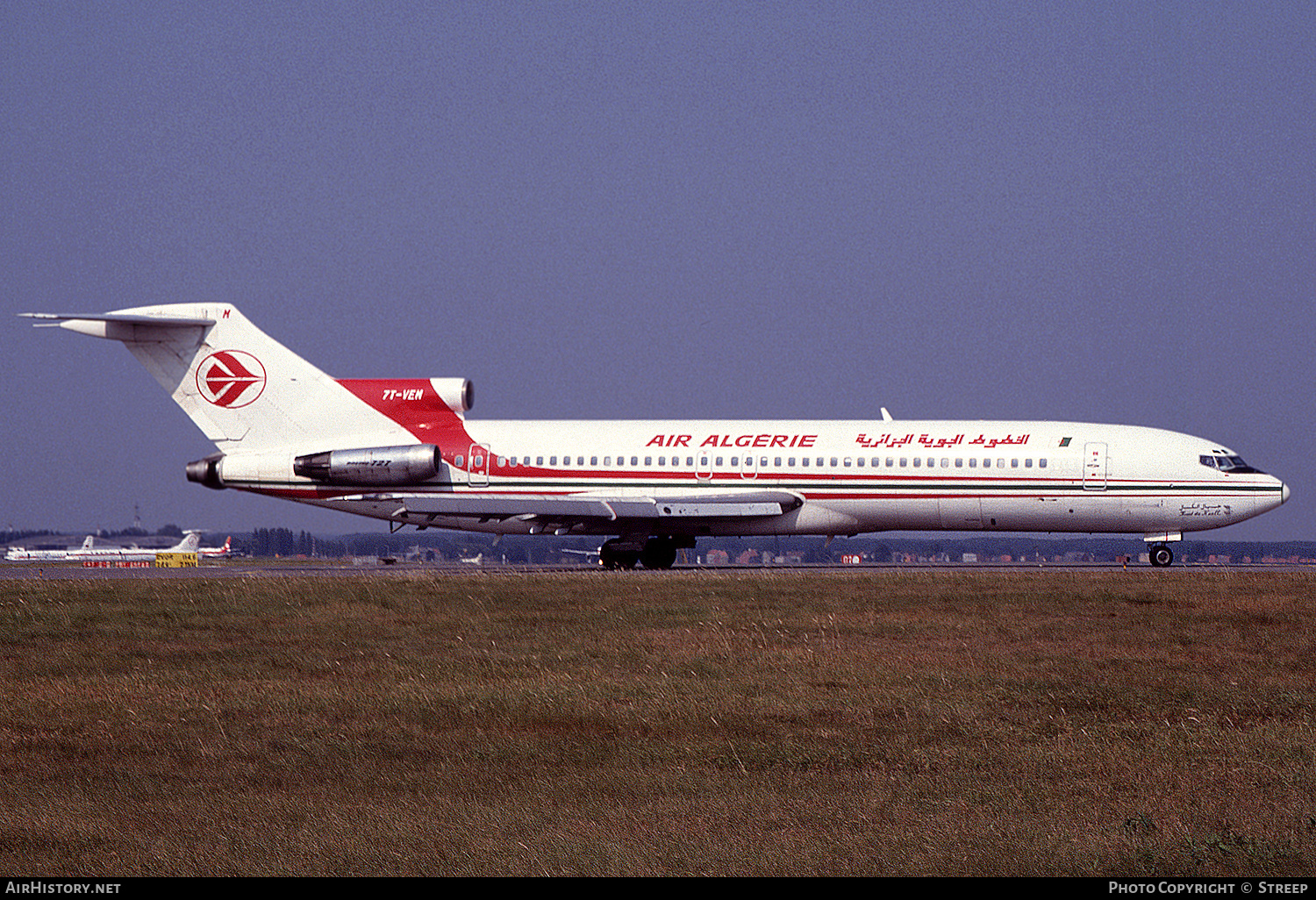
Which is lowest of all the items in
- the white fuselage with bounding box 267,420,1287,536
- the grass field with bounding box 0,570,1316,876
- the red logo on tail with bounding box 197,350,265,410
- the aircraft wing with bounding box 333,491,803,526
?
the grass field with bounding box 0,570,1316,876

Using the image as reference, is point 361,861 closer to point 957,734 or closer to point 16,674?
point 957,734

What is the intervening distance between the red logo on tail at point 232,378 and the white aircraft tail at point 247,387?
0.03 meters

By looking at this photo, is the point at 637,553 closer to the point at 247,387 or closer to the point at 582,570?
the point at 582,570

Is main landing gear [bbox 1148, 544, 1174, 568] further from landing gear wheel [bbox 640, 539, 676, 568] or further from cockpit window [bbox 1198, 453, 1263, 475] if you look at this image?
landing gear wheel [bbox 640, 539, 676, 568]

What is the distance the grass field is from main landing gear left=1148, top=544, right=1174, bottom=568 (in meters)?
10.4

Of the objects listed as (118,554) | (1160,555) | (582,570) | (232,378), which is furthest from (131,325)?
(118,554)

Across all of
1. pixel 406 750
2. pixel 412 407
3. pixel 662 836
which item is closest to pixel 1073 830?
pixel 662 836

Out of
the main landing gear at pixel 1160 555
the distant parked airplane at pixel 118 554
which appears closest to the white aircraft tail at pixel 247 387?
the main landing gear at pixel 1160 555

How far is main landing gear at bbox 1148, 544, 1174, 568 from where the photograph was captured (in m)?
37.7

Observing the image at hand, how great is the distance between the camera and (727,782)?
1317cm

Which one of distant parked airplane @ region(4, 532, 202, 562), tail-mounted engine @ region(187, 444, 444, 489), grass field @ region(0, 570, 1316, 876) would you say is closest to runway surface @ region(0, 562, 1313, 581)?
tail-mounted engine @ region(187, 444, 444, 489)

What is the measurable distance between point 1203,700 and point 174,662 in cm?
1423

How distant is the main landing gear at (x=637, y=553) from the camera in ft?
128

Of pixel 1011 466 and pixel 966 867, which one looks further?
pixel 1011 466
